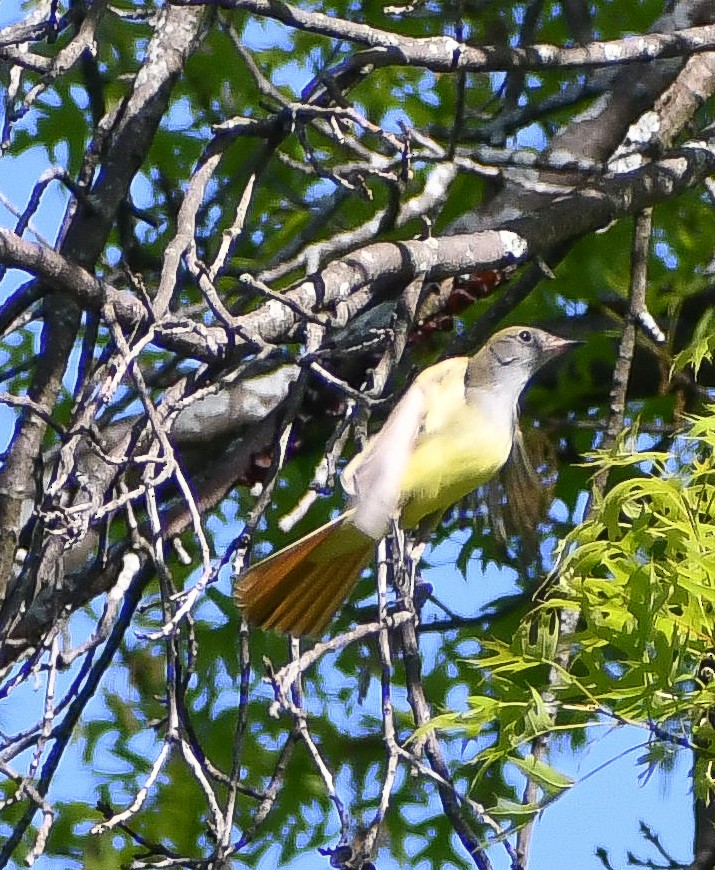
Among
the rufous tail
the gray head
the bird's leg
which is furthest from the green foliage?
the gray head

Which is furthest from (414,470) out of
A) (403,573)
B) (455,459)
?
(403,573)

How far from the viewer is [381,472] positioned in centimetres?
324

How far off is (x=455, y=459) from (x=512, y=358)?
38 cm

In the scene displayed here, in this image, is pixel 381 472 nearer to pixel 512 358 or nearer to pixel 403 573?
pixel 403 573

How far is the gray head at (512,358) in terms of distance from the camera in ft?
12.7

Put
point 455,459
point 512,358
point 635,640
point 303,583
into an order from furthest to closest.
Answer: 1. point 512,358
2. point 455,459
3. point 303,583
4. point 635,640

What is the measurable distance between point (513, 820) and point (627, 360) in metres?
1.28

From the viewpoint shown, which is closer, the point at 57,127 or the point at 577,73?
the point at 57,127

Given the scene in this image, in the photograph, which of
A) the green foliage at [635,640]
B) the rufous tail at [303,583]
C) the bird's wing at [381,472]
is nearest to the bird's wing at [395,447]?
the bird's wing at [381,472]

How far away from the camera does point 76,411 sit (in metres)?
2.83

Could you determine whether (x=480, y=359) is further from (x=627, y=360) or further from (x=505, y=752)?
(x=505, y=752)

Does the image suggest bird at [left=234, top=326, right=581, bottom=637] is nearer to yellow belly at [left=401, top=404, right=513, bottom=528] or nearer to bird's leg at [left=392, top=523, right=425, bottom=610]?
yellow belly at [left=401, top=404, right=513, bottom=528]

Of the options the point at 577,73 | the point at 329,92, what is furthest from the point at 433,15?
the point at 329,92

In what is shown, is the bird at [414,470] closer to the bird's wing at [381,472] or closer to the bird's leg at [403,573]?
the bird's wing at [381,472]
